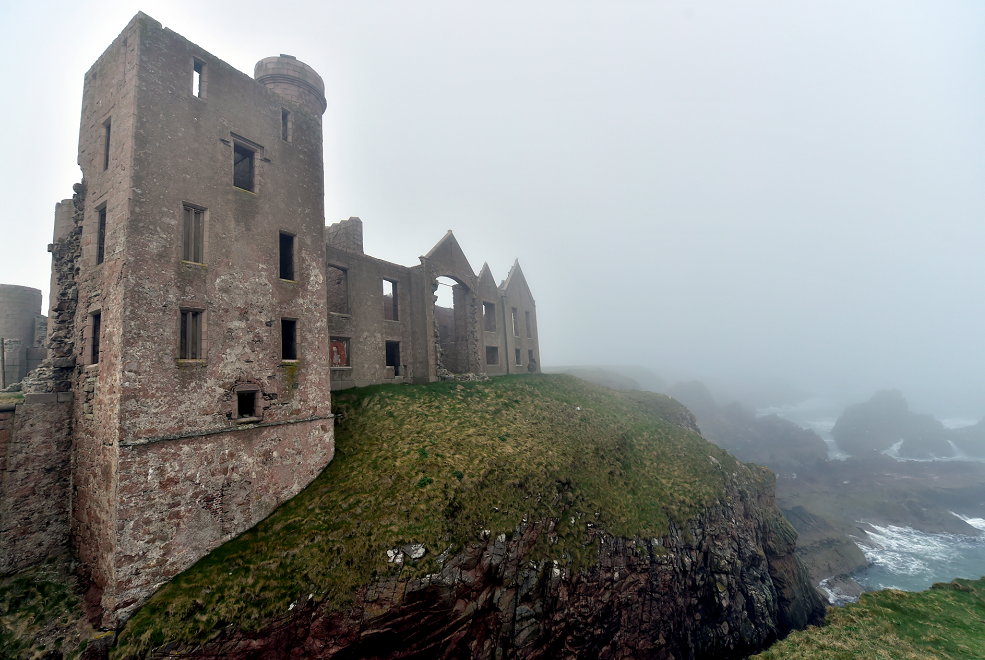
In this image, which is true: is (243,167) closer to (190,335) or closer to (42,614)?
(190,335)

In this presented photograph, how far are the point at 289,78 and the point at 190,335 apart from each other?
1252 centimetres

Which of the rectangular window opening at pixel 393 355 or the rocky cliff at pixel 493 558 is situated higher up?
the rectangular window opening at pixel 393 355

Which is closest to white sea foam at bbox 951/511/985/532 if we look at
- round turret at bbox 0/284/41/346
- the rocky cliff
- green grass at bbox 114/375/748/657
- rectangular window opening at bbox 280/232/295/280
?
green grass at bbox 114/375/748/657

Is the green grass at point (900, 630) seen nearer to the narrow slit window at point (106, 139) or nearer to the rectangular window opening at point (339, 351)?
the rectangular window opening at point (339, 351)

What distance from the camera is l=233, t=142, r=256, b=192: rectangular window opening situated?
15719 mm

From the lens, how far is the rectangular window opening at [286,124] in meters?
16.9

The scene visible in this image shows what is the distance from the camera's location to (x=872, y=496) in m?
49.7

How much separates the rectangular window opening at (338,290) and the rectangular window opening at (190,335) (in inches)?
378

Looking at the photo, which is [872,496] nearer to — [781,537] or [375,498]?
[781,537]

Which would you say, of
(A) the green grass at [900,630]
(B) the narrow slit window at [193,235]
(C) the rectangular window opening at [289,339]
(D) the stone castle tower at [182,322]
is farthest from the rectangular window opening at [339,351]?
(A) the green grass at [900,630]

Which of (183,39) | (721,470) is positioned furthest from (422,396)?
(721,470)

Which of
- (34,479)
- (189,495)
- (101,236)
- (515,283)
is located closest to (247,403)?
(189,495)

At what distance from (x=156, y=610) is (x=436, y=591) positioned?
24.1 ft

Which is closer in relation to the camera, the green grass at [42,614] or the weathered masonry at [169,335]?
the green grass at [42,614]
